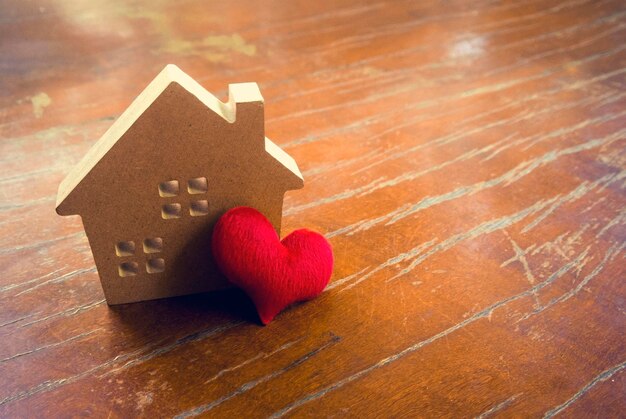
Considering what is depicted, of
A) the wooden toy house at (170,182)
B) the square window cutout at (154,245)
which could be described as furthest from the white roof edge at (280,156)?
the square window cutout at (154,245)

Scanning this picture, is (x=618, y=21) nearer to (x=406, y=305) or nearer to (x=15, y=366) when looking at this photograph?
(x=406, y=305)

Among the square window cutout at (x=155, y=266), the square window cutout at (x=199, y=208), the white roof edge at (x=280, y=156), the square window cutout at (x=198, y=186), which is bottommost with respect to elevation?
the square window cutout at (x=155, y=266)

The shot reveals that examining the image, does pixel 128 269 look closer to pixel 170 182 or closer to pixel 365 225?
pixel 170 182

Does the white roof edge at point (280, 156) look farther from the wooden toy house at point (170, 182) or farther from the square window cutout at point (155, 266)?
the square window cutout at point (155, 266)

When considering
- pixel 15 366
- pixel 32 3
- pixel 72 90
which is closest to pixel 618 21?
pixel 72 90

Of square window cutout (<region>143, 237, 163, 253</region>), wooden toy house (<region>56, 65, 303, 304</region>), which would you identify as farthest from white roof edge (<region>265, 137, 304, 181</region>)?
square window cutout (<region>143, 237, 163, 253</region>)

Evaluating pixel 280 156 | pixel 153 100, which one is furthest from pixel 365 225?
pixel 153 100

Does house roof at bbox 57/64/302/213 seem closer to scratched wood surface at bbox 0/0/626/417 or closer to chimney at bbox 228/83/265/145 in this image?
chimney at bbox 228/83/265/145
